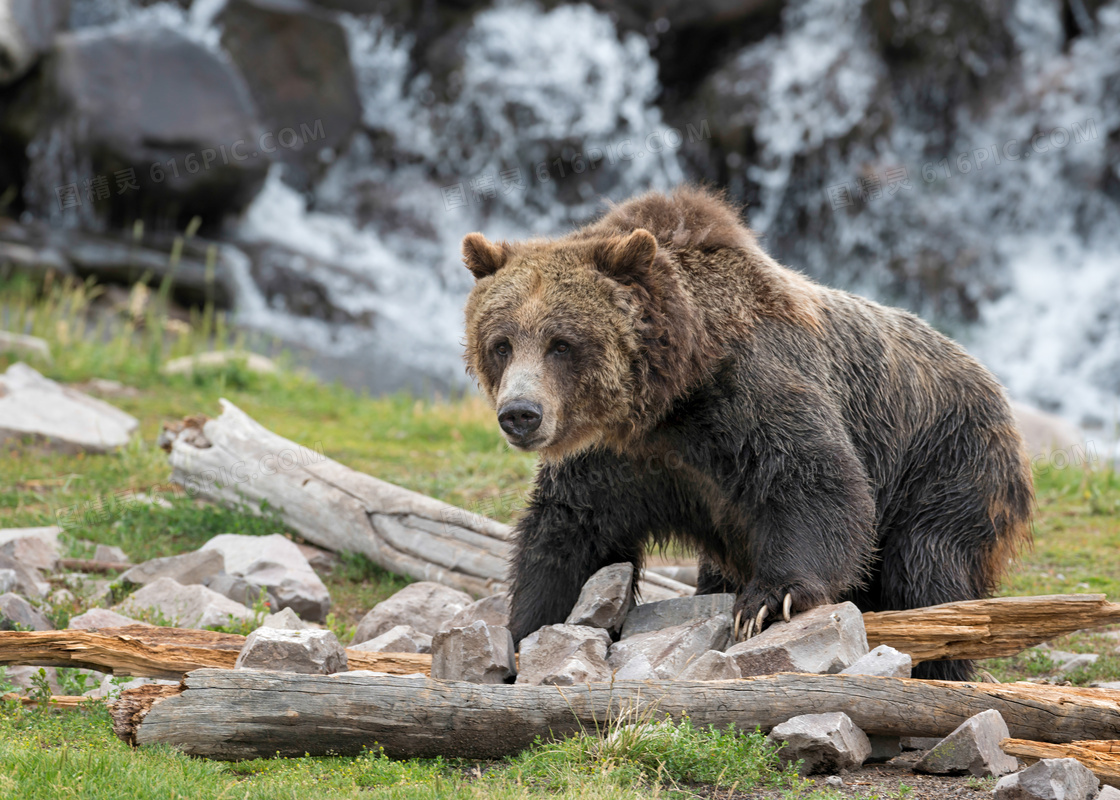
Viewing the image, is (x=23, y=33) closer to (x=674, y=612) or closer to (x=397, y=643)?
(x=397, y=643)

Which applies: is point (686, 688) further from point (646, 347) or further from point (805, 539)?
point (646, 347)

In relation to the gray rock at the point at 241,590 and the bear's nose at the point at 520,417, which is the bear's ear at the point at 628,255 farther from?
the gray rock at the point at 241,590

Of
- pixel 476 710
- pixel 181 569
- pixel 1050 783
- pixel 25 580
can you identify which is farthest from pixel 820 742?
pixel 25 580

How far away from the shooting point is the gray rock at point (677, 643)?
386cm

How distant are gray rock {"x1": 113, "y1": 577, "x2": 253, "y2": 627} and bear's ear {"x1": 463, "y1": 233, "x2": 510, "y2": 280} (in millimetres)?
1895

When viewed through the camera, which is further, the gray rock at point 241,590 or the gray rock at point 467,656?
the gray rock at point 241,590

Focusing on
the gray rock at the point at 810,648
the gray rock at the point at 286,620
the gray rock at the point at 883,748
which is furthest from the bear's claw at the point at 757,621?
the gray rock at the point at 286,620

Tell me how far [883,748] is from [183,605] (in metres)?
3.17

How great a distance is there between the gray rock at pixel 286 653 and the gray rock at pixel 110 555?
8.31 feet

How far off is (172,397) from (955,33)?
14.7 metres

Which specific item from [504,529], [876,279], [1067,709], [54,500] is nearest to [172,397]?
[54,500]

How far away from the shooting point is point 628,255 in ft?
13.3

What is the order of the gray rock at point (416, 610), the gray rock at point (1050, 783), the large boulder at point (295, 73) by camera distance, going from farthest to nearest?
the large boulder at point (295, 73) < the gray rock at point (416, 610) < the gray rock at point (1050, 783)

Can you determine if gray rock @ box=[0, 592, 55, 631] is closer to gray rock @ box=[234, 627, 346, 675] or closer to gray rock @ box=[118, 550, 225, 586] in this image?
gray rock @ box=[118, 550, 225, 586]
